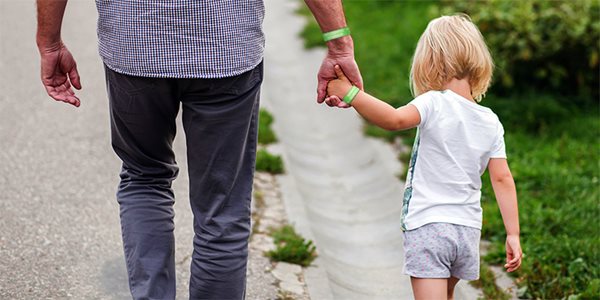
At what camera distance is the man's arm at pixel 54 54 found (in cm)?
296

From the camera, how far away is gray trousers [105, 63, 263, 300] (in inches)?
115

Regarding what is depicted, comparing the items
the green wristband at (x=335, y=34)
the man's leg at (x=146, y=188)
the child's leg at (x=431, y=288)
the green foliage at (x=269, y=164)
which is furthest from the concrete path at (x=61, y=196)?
the green wristband at (x=335, y=34)

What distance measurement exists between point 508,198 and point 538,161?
2.81 metres

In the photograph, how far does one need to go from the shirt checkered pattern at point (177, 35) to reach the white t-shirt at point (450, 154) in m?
0.63

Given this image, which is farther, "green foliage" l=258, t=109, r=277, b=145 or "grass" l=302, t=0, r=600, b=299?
"green foliage" l=258, t=109, r=277, b=145

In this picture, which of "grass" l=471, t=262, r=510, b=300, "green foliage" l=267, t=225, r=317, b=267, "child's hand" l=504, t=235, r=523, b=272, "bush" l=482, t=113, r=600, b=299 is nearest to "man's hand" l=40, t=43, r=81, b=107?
"green foliage" l=267, t=225, r=317, b=267

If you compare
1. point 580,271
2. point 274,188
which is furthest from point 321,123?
point 580,271

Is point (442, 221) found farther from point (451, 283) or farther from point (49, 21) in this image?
point (49, 21)

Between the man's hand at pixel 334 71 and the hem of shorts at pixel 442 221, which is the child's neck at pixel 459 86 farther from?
the hem of shorts at pixel 442 221

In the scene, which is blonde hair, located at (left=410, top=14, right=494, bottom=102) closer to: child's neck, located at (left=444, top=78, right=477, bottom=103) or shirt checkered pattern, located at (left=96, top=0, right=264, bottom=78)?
child's neck, located at (left=444, top=78, right=477, bottom=103)

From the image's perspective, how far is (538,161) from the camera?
227 inches

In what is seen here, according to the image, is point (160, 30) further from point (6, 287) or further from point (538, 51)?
point (538, 51)

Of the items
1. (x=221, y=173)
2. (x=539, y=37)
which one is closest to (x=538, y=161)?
(x=539, y=37)

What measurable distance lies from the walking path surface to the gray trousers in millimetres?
684
